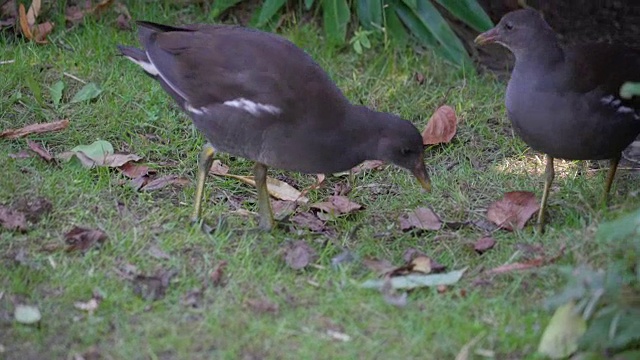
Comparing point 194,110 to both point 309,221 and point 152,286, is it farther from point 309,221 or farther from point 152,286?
point 152,286

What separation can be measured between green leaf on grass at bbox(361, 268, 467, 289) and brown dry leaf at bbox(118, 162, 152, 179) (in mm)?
1580

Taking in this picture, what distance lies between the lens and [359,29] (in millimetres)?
6590

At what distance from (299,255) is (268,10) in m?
2.38

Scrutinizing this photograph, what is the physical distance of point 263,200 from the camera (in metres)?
4.98

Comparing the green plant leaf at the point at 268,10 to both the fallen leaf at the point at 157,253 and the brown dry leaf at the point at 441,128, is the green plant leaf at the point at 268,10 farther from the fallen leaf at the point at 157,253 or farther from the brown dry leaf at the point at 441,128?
the fallen leaf at the point at 157,253

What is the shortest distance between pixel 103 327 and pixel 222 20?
10.6 ft

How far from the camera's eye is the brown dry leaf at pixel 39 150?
5387 millimetres

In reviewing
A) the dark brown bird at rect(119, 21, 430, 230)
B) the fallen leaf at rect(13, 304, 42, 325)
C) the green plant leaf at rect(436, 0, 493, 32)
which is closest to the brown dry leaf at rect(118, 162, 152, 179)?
the dark brown bird at rect(119, 21, 430, 230)

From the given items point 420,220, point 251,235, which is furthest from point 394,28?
point 251,235

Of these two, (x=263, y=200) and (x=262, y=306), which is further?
(x=263, y=200)

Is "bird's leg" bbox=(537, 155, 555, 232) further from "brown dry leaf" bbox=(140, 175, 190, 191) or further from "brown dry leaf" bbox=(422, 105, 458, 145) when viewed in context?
"brown dry leaf" bbox=(140, 175, 190, 191)

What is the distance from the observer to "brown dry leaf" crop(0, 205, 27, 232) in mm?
4688

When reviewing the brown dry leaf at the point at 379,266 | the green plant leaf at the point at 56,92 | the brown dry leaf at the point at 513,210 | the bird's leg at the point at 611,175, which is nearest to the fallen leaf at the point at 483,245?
the brown dry leaf at the point at 513,210

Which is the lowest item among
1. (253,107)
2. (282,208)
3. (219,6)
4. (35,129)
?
(35,129)
